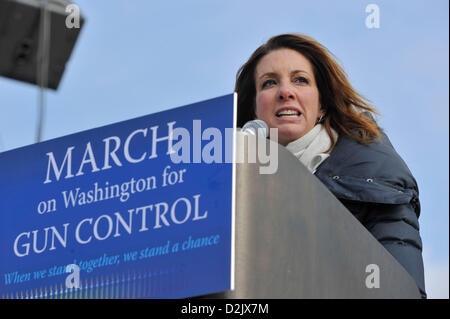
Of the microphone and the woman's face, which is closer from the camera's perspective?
the microphone

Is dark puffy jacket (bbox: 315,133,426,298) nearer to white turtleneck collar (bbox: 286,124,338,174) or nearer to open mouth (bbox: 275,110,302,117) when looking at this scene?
white turtleneck collar (bbox: 286,124,338,174)

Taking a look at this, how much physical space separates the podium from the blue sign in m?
0.09

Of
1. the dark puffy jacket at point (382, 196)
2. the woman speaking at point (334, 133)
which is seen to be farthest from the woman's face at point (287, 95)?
the dark puffy jacket at point (382, 196)

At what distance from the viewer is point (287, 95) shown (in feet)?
22.5

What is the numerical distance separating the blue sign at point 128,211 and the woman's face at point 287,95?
74.1 inches

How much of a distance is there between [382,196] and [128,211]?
1.89 metres

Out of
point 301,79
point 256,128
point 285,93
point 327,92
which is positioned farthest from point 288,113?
point 256,128

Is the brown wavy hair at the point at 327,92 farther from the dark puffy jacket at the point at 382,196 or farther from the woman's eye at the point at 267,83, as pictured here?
the dark puffy jacket at the point at 382,196

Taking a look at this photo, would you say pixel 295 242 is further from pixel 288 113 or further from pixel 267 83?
pixel 267 83

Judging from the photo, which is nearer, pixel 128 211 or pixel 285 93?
pixel 128 211

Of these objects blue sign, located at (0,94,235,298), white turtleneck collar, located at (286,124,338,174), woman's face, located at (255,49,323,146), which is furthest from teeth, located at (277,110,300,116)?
blue sign, located at (0,94,235,298)

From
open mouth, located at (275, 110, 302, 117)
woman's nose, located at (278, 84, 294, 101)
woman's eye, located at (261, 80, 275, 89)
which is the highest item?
woman's eye, located at (261, 80, 275, 89)

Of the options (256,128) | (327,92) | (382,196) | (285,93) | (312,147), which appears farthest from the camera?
(327,92)

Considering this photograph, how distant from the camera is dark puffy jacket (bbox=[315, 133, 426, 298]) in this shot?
6.32m
